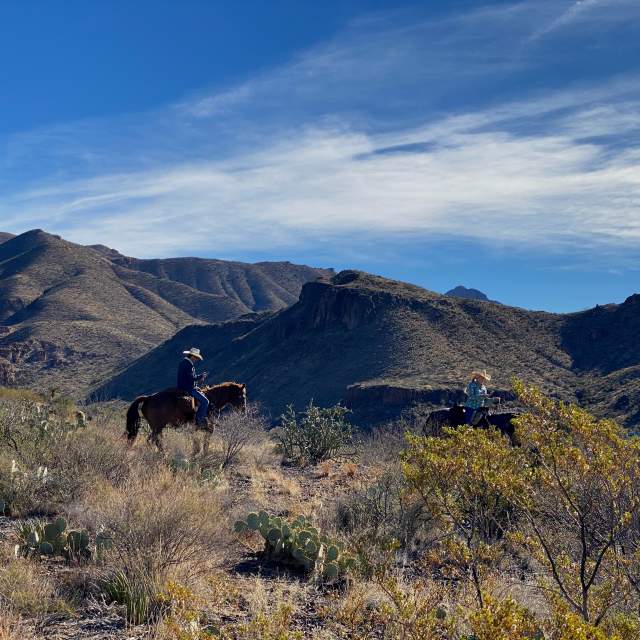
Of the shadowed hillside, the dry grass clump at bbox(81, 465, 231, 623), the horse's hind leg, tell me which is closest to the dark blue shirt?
the horse's hind leg

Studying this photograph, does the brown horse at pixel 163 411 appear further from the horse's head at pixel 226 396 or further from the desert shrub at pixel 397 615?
the desert shrub at pixel 397 615

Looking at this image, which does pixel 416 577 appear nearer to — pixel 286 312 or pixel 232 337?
pixel 286 312

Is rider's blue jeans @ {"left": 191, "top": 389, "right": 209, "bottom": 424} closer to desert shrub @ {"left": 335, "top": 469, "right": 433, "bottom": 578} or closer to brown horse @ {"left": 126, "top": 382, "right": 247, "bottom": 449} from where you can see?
brown horse @ {"left": 126, "top": 382, "right": 247, "bottom": 449}

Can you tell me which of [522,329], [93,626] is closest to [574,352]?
[522,329]

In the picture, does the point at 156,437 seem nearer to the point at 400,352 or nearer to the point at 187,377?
the point at 187,377

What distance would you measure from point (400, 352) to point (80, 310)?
43.5m

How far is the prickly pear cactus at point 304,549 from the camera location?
271 inches

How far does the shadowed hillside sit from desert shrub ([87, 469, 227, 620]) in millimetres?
29729

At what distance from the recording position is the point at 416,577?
278 inches

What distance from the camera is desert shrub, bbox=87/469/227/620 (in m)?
5.50

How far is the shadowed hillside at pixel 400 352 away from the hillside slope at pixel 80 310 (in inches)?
235

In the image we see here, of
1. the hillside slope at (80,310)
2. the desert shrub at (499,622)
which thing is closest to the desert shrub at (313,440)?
the desert shrub at (499,622)

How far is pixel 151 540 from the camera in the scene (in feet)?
20.1

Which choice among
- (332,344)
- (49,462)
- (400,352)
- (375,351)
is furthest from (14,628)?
(332,344)
